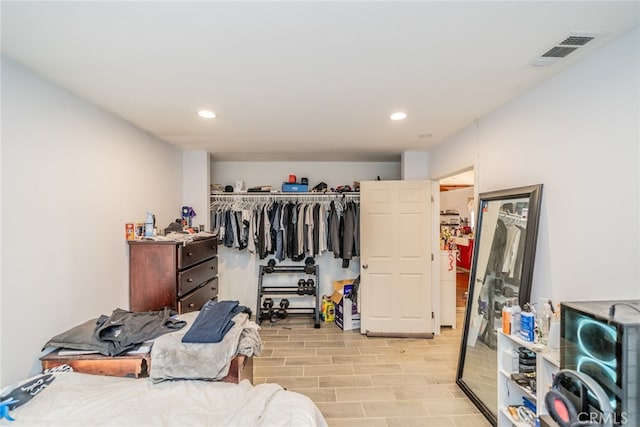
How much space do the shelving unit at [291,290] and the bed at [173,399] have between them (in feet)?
8.33

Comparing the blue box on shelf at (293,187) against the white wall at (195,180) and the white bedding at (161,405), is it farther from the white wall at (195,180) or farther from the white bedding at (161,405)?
the white bedding at (161,405)

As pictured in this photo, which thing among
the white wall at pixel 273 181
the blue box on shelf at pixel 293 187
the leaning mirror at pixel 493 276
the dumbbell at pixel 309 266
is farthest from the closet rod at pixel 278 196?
the leaning mirror at pixel 493 276

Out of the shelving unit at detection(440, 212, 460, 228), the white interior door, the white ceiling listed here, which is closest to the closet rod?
the white interior door

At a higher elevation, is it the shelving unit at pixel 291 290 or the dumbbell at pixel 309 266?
the dumbbell at pixel 309 266

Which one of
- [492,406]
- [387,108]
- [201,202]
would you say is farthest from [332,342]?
[387,108]

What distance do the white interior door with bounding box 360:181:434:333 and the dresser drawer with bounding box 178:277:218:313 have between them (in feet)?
6.22

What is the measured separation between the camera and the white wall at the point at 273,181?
4789mm

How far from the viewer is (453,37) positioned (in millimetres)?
1532

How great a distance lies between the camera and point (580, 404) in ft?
3.70

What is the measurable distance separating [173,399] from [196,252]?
1.77m

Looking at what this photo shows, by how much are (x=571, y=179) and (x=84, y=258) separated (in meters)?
3.33

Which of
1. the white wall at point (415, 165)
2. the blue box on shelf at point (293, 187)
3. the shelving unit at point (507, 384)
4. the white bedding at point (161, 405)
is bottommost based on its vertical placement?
the shelving unit at point (507, 384)

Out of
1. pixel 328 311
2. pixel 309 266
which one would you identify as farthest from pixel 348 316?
pixel 309 266

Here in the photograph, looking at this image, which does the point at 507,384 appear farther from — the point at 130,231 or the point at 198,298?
the point at 130,231
